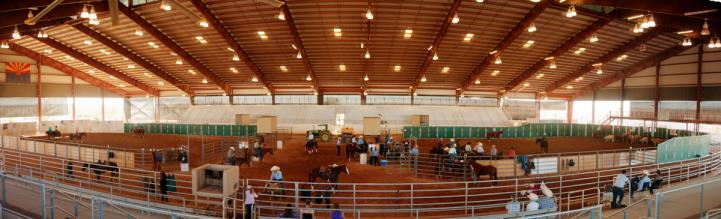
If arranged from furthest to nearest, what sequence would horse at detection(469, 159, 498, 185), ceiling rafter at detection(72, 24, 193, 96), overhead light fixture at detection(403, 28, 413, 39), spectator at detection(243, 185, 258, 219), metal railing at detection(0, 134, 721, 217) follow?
ceiling rafter at detection(72, 24, 193, 96) < overhead light fixture at detection(403, 28, 413, 39) < horse at detection(469, 159, 498, 185) < metal railing at detection(0, 134, 721, 217) < spectator at detection(243, 185, 258, 219)

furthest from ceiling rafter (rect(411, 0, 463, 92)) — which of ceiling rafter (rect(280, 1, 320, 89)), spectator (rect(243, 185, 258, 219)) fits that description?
spectator (rect(243, 185, 258, 219))

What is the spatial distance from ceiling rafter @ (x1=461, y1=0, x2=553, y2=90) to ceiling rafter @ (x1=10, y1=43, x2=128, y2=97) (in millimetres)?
44229

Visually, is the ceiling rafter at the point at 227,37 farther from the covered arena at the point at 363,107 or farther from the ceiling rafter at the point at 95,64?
the ceiling rafter at the point at 95,64

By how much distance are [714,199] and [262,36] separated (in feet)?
84.6

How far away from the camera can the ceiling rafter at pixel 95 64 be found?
31.8 metres

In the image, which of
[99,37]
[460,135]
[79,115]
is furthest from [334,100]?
[79,115]

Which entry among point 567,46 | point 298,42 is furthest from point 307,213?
point 567,46

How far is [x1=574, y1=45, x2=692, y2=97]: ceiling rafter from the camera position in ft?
119

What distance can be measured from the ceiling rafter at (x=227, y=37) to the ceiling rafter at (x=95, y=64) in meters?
16.4

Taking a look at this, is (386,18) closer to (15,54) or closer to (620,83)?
(620,83)

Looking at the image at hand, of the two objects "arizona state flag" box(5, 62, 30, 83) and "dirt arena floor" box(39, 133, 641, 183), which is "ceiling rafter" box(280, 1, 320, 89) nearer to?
"dirt arena floor" box(39, 133, 641, 183)

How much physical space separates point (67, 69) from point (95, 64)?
909cm

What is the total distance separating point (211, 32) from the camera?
27.1m

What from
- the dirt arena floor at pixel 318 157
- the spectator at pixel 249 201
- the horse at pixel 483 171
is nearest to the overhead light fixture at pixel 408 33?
the dirt arena floor at pixel 318 157
